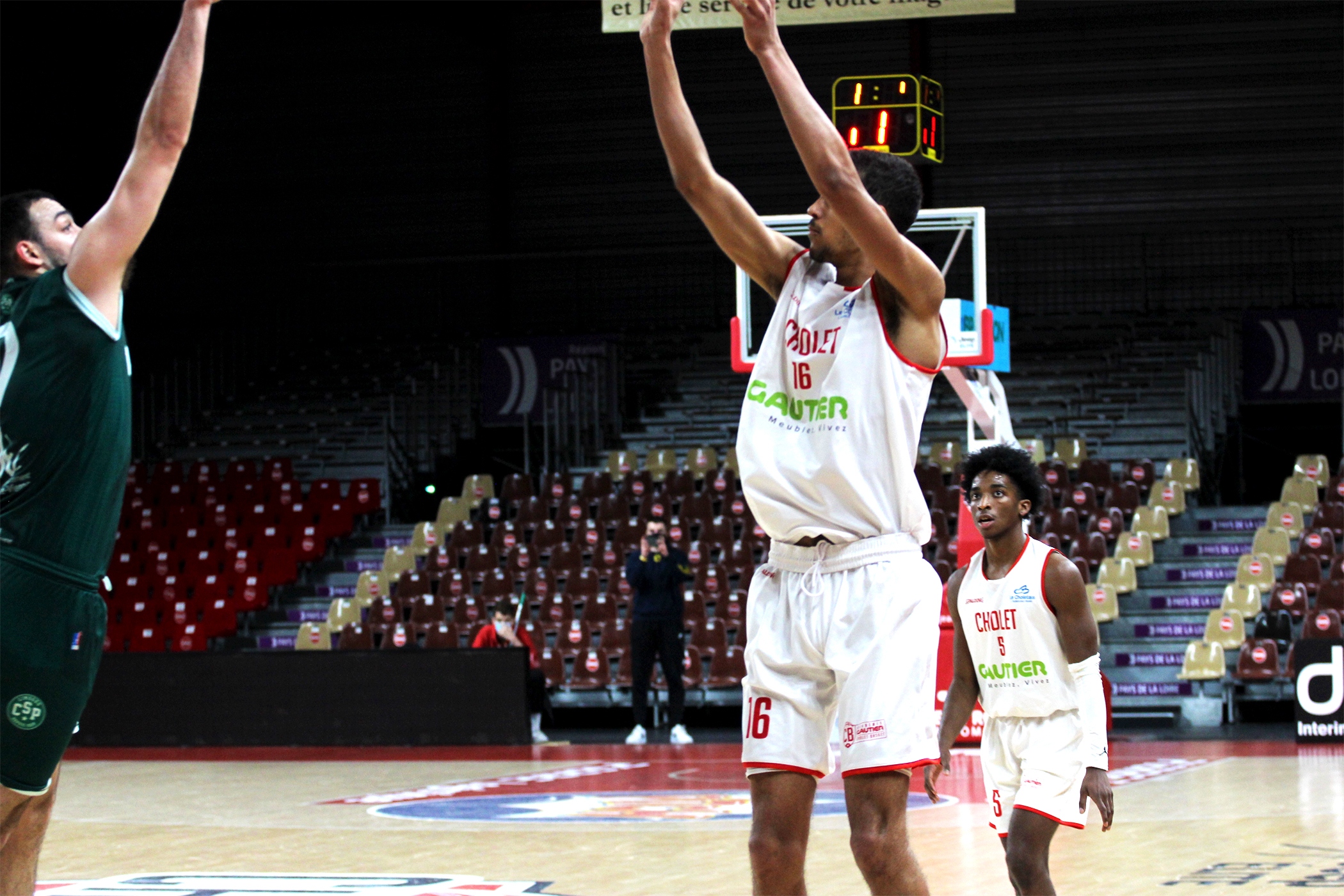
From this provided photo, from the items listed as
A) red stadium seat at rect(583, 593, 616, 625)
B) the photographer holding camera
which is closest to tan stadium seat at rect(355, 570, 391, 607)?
red stadium seat at rect(583, 593, 616, 625)

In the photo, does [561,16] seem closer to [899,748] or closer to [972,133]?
[972,133]

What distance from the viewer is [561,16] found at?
25734 millimetres

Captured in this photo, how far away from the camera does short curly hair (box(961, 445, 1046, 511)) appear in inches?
231

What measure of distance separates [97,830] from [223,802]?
162 cm

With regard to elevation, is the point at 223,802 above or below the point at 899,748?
below

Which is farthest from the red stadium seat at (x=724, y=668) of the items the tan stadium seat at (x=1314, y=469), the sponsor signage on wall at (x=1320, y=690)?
the tan stadium seat at (x=1314, y=469)

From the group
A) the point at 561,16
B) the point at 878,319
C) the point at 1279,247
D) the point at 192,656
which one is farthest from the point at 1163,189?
the point at 878,319

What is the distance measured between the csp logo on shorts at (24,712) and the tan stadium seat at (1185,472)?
16598 millimetres

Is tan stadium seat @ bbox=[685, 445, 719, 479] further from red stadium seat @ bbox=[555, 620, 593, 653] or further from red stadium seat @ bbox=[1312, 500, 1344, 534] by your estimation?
red stadium seat @ bbox=[1312, 500, 1344, 534]

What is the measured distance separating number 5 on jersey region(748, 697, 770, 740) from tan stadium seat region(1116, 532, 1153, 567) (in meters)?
14.2

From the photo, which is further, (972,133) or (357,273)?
(357,273)

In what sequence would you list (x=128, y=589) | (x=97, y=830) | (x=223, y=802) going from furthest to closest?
1. (x=128, y=589)
2. (x=223, y=802)
3. (x=97, y=830)

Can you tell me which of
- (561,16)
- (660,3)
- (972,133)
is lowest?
(660,3)

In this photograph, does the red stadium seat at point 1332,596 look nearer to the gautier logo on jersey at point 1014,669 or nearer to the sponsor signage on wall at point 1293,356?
the sponsor signage on wall at point 1293,356
